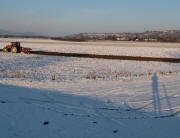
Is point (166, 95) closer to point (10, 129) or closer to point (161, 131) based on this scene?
point (161, 131)

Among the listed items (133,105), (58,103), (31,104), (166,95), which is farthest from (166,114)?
(31,104)

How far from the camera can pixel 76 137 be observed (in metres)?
6.29

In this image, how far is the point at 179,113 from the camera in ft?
26.8

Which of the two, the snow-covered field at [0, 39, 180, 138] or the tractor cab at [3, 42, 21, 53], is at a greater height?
the tractor cab at [3, 42, 21, 53]

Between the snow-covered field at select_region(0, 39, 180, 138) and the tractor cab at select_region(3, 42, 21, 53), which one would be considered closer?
the snow-covered field at select_region(0, 39, 180, 138)

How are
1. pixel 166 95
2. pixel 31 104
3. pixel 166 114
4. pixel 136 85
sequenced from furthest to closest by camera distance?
pixel 136 85, pixel 166 95, pixel 31 104, pixel 166 114

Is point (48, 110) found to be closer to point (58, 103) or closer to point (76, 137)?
point (58, 103)

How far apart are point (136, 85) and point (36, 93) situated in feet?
19.7

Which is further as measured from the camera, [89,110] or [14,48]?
[14,48]

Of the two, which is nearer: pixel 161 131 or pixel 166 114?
pixel 161 131

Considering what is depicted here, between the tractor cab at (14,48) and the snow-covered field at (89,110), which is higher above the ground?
the tractor cab at (14,48)

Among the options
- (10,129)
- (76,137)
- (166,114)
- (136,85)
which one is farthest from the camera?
(136,85)

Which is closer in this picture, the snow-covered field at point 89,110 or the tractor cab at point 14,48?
the snow-covered field at point 89,110

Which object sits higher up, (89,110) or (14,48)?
(14,48)
